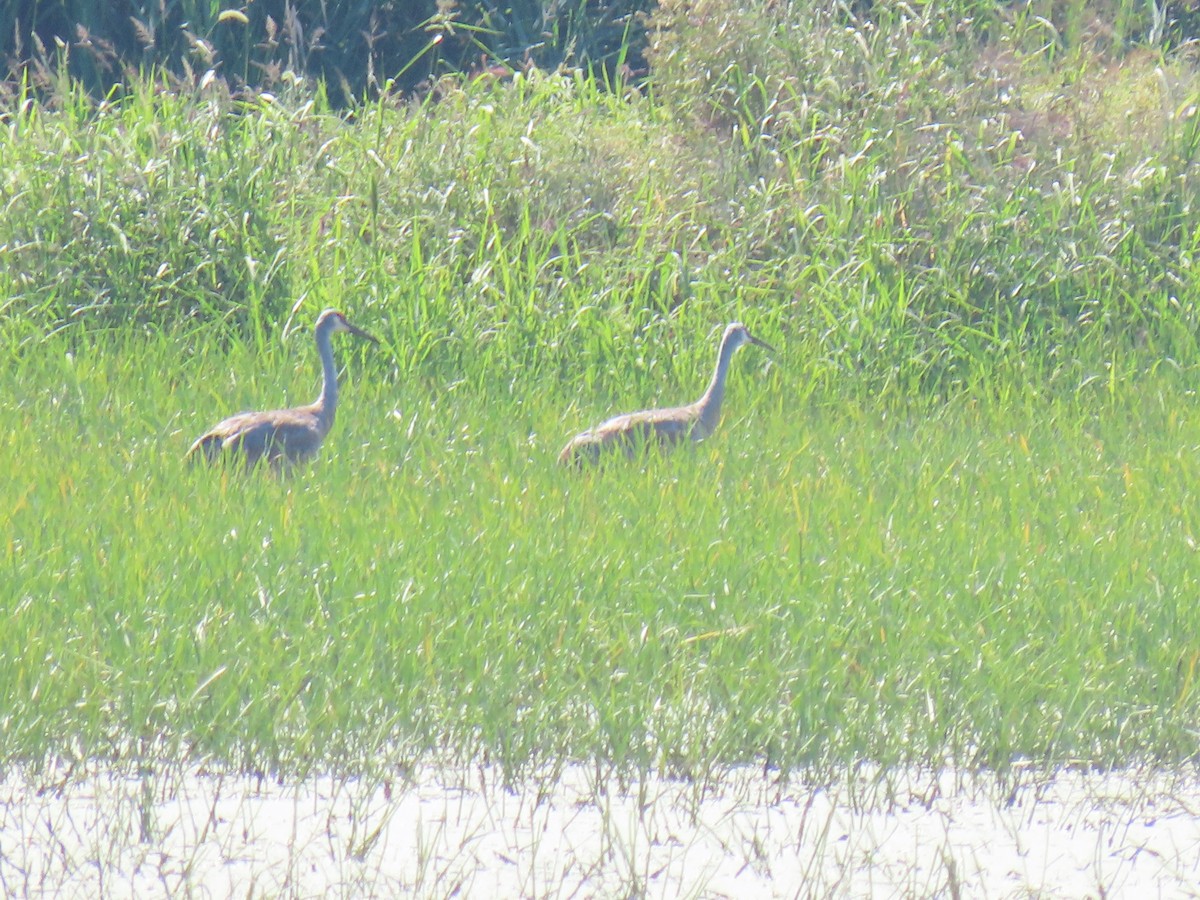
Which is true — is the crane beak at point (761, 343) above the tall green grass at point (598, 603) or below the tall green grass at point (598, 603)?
below

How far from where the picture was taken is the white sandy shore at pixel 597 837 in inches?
153

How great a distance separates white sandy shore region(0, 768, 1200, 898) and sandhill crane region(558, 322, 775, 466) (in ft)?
9.93

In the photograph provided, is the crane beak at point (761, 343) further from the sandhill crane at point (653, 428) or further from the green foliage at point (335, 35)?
the green foliage at point (335, 35)

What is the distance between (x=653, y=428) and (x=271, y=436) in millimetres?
1628

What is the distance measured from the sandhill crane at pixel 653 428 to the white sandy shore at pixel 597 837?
9.93ft

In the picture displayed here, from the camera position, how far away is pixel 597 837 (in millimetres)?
4098

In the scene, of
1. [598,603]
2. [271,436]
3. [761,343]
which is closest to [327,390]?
[271,436]

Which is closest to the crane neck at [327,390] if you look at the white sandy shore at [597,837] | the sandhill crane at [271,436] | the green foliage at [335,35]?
the sandhill crane at [271,436]

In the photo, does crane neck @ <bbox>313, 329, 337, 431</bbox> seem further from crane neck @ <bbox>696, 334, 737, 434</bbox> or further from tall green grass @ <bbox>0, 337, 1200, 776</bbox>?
crane neck @ <bbox>696, 334, 737, 434</bbox>

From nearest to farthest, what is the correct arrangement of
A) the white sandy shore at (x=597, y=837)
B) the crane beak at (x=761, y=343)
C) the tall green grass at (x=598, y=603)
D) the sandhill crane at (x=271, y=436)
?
the white sandy shore at (x=597, y=837) < the tall green grass at (x=598, y=603) < the sandhill crane at (x=271, y=436) < the crane beak at (x=761, y=343)

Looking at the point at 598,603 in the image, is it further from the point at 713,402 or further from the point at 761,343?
the point at 761,343

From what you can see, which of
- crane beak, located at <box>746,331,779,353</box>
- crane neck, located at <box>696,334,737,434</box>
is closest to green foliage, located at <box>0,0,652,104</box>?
crane beak, located at <box>746,331,779,353</box>

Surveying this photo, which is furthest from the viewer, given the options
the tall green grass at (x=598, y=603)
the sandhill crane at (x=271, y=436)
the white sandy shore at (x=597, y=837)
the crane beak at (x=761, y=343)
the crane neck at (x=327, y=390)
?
the crane beak at (x=761, y=343)

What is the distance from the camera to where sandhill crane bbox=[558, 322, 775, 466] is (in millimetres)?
7340
